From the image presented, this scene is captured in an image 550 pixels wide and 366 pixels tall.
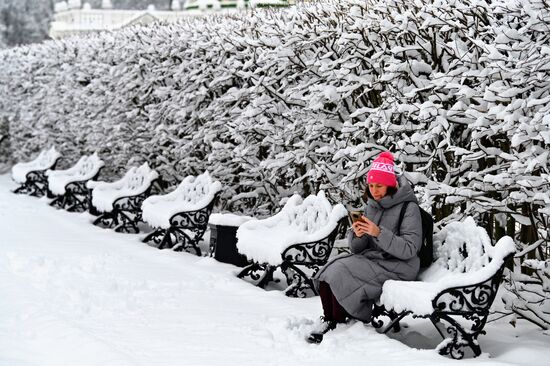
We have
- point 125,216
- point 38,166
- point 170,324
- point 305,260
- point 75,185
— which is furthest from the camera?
point 38,166

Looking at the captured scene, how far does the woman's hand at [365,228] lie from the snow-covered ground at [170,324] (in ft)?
2.30

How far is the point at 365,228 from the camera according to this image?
5.93 metres

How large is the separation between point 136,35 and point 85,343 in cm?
946

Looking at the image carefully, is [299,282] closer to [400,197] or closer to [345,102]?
[400,197]

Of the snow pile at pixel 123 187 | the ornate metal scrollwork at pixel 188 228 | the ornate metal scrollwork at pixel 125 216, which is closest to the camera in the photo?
the ornate metal scrollwork at pixel 188 228

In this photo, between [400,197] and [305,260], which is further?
[305,260]

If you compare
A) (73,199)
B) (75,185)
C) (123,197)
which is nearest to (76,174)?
(75,185)

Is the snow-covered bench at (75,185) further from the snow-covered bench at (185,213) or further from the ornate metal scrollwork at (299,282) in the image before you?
the ornate metal scrollwork at (299,282)

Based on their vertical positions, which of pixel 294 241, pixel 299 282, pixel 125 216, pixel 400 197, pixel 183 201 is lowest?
pixel 125 216

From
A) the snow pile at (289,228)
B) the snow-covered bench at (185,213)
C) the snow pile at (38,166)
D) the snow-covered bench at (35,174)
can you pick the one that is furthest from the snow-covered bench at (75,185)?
the snow pile at (289,228)

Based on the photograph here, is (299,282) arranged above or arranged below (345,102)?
below

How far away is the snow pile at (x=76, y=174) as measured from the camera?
47.0 feet

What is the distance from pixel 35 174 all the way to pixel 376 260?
1205 centimetres

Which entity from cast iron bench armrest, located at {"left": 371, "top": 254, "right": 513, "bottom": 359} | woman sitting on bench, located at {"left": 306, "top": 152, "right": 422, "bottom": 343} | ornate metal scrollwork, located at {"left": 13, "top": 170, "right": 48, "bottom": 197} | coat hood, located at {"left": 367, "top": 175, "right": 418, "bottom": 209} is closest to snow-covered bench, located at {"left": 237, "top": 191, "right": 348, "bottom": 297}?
woman sitting on bench, located at {"left": 306, "top": 152, "right": 422, "bottom": 343}
